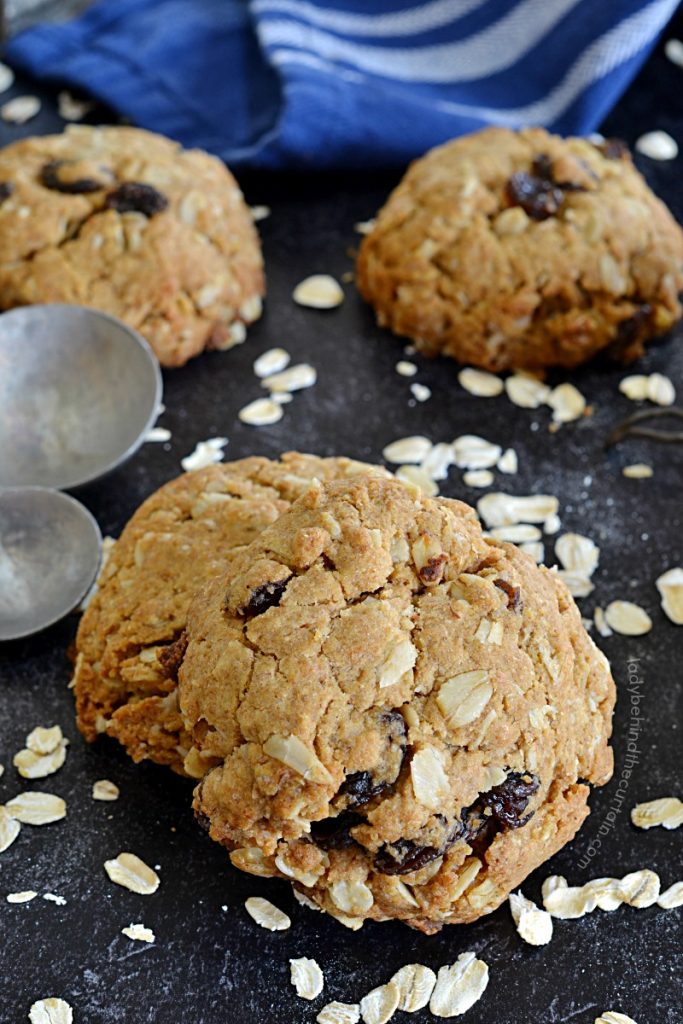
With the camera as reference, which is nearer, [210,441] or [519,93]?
Answer: [210,441]

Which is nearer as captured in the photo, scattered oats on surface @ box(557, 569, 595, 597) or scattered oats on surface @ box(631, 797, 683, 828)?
scattered oats on surface @ box(631, 797, 683, 828)

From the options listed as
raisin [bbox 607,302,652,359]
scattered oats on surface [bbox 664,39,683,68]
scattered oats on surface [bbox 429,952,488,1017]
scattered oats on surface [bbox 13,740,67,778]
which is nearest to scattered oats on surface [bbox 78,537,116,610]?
scattered oats on surface [bbox 13,740,67,778]

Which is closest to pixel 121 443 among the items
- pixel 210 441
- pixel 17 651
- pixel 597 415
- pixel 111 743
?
pixel 210 441

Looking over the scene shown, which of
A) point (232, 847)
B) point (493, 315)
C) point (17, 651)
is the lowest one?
point (17, 651)

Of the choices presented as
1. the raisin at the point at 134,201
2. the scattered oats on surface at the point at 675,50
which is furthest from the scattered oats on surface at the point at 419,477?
the scattered oats on surface at the point at 675,50

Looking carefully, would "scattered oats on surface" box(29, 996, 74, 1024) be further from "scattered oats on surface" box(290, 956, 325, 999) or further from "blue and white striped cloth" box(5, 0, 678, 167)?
"blue and white striped cloth" box(5, 0, 678, 167)

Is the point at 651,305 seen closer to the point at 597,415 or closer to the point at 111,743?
the point at 597,415

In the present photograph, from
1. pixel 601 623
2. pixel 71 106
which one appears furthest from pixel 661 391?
pixel 71 106
